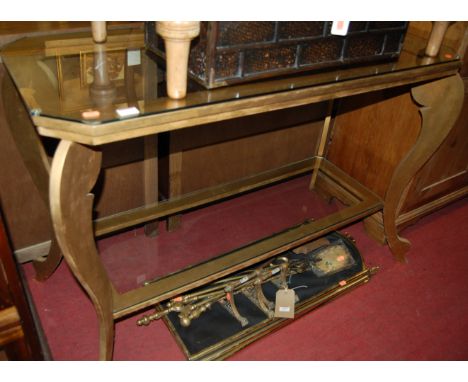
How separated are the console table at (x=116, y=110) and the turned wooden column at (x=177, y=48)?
0.04 metres

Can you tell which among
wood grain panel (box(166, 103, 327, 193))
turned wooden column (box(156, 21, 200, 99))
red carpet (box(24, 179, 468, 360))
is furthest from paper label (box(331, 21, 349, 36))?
red carpet (box(24, 179, 468, 360))

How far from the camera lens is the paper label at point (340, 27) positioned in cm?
126

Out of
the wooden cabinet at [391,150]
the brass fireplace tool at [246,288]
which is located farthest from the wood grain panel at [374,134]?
the brass fireplace tool at [246,288]

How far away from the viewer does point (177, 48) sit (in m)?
1.00

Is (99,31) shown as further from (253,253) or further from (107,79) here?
(253,253)

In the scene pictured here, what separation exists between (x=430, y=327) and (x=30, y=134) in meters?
1.79

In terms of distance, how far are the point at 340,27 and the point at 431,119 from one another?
752 mm

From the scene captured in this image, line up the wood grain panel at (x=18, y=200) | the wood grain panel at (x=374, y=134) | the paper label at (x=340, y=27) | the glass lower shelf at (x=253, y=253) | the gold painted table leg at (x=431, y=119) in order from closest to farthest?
the paper label at (x=340, y=27) → the glass lower shelf at (x=253, y=253) → the wood grain panel at (x=18, y=200) → the gold painted table leg at (x=431, y=119) → the wood grain panel at (x=374, y=134)

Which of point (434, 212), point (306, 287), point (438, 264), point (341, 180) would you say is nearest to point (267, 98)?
point (306, 287)

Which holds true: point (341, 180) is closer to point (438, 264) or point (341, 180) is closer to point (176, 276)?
point (438, 264)

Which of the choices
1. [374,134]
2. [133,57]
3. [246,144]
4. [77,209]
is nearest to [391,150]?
[374,134]

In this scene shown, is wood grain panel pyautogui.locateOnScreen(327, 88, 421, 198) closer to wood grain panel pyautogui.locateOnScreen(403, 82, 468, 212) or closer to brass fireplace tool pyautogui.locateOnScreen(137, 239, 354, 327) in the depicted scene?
wood grain panel pyautogui.locateOnScreen(403, 82, 468, 212)

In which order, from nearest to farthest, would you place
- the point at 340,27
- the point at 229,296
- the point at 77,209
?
the point at 77,209
the point at 340,27
the point at 229,296

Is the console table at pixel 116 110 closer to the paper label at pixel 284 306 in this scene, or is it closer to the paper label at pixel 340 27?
the paper label at pixel 340 27
